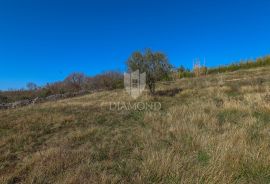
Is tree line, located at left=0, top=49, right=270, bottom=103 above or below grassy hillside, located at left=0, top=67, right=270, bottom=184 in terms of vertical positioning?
above

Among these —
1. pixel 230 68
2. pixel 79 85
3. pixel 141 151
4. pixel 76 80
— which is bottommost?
pixel 141 151

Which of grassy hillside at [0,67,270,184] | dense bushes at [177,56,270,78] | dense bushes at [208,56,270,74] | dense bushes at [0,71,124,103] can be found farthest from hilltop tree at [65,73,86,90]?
grassy hillside at [0,67,270,184]

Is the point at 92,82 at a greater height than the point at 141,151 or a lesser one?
greater

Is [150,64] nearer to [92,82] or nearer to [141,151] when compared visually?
[141,151]

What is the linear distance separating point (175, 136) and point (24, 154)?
3280 millimetres

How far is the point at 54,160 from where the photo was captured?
3.79 m

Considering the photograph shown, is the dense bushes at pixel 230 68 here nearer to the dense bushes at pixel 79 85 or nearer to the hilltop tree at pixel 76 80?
the dense bushes at pixel 79 85

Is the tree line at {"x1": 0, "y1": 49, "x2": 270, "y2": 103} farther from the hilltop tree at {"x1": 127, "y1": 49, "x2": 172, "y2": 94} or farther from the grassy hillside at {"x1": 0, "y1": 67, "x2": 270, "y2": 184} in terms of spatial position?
the grassy hillside at {"x1": 0, "y1": 67, "x2": 270, "y2": 184}

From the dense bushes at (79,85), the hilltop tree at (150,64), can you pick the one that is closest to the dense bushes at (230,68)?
the dense bushes at (79,85)

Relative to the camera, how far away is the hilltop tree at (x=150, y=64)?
496 inches

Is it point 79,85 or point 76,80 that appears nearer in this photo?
point 79,85

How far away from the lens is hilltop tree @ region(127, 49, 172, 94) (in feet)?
41.3

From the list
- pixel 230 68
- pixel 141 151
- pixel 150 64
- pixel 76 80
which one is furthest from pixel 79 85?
pixel 141 151

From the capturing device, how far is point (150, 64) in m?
12.7
